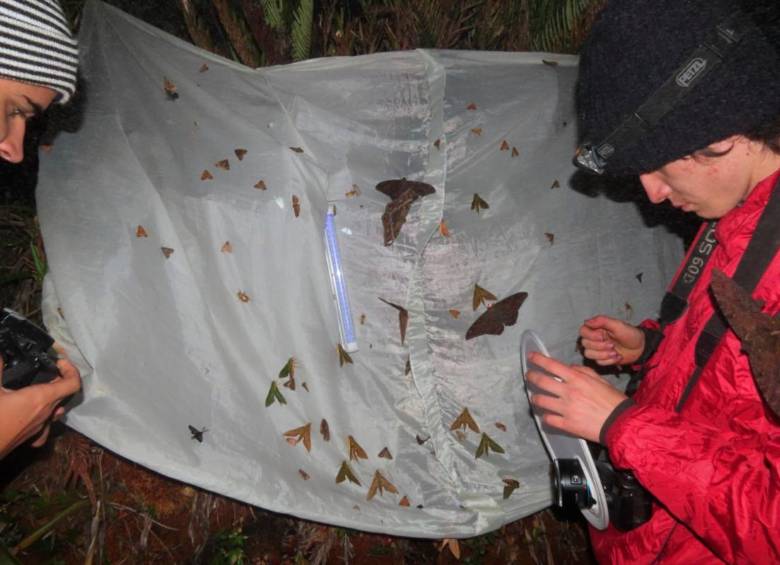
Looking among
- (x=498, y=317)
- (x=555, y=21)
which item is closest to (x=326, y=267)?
(x=498, y=317)

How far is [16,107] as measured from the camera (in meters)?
1.44

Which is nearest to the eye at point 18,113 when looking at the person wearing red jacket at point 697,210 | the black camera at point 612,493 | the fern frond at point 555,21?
the person wearing red jacket at point 697,210

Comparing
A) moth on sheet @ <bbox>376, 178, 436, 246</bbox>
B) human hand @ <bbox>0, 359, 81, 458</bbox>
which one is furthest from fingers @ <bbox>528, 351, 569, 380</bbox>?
human hand @ <bbox>0, 359, 81, 458</bbox>

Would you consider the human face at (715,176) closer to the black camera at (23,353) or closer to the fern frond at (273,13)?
the black camera at (23,353)

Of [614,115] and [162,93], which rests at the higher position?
[614,115]

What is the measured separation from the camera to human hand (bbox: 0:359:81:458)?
4.77 feet

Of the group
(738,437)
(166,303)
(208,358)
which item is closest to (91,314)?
(166,303)

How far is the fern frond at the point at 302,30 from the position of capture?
269 cm

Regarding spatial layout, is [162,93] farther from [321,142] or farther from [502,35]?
[502,35]

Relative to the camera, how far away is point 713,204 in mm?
1476

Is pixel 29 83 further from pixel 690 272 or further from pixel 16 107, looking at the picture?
pixel 690 272

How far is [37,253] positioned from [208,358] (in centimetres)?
105

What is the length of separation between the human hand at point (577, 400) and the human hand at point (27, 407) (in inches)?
53.6

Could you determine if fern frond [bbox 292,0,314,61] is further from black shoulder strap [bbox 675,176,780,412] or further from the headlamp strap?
black shoulder strap [bbox 675,176,780,412]
